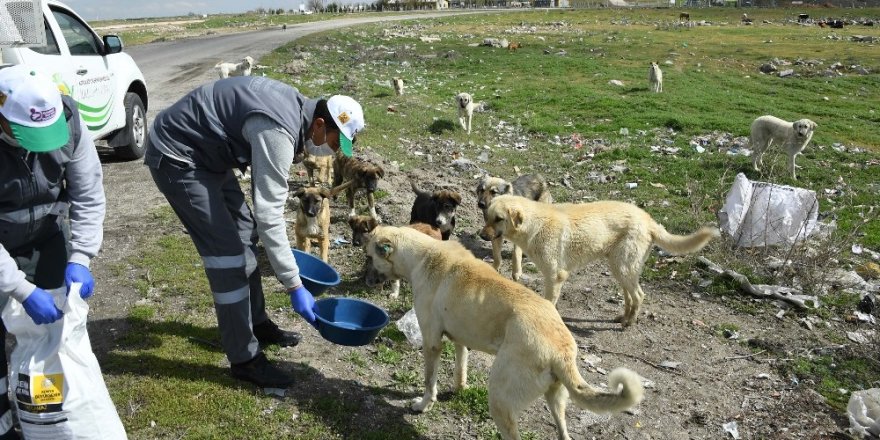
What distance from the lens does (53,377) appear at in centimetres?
312

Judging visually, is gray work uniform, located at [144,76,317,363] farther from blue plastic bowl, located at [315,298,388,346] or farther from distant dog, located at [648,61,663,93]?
distant dog, located at [648,61,663,93]

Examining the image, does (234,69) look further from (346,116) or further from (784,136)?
(346,116)

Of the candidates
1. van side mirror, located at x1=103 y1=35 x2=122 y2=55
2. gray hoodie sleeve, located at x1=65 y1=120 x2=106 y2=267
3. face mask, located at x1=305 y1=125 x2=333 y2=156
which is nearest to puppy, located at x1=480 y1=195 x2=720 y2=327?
face mask, located at x1=305 y1=125 x2=333 y2=156

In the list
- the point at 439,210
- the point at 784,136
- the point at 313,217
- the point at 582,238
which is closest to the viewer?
the point at 582,238

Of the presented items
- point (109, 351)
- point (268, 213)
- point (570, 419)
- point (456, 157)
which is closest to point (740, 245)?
point (570, 419)

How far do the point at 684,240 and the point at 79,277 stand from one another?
197 inches

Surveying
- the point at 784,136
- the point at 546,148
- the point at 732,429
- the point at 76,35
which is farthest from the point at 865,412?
the point at 76,35

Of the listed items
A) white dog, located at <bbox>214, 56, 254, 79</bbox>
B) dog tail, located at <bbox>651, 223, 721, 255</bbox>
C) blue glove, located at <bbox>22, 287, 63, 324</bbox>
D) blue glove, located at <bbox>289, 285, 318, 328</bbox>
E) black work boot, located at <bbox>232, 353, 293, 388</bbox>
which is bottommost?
black work boot, located at <bbox>232, 353, 293, 388</bbox>

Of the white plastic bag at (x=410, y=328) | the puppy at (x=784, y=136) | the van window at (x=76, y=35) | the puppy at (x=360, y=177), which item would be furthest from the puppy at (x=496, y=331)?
the puppy at (x=784, y=136)

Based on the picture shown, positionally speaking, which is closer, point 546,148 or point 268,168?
point 268,168

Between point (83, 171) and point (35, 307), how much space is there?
0.78 m

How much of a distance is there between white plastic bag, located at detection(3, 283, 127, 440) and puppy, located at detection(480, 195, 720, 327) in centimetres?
380

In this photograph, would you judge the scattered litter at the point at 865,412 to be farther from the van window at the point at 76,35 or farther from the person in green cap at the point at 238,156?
the van window at the point at 76,35

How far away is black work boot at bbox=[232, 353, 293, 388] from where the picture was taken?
440 centimetres
